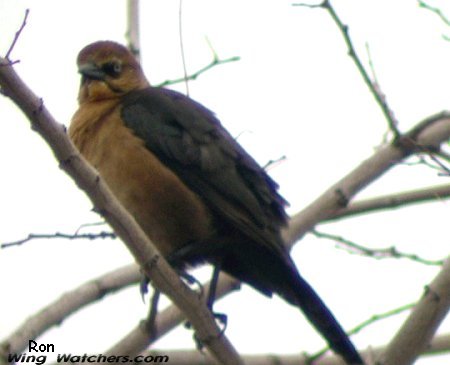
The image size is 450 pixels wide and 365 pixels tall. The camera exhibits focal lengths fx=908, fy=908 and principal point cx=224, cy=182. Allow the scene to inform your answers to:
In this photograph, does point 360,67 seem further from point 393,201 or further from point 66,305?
point 66,305

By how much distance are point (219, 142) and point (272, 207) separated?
18.4 inches

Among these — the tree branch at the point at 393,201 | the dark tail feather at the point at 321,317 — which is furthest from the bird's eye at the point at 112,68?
the dark tail feather at the point at 321,317

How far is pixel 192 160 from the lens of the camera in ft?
15.1

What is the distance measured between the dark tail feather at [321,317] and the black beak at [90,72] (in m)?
1.78

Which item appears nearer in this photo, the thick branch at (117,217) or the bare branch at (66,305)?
the thick branch at (117,217)

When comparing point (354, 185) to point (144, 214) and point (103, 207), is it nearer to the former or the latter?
point (144, 214)

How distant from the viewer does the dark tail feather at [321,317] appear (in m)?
4.19

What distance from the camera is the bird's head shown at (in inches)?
210

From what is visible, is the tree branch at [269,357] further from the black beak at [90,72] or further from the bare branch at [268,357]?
the black beak at [90,72]

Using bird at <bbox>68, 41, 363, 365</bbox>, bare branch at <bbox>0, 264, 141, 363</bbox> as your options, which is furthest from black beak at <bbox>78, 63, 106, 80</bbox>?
bare branch at <bbox>0, 264, 141, 363</bbox>

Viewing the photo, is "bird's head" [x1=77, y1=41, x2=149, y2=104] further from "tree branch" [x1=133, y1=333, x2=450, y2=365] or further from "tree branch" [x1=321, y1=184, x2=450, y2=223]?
"tree branch" [x1=133, y1=333, x2=450, y2=365]

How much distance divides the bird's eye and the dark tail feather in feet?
5.83

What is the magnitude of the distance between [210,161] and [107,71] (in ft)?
3.81

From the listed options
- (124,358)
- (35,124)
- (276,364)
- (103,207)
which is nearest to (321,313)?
(276,364)
